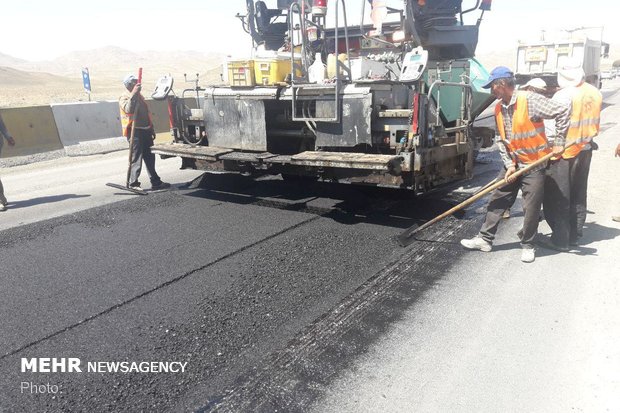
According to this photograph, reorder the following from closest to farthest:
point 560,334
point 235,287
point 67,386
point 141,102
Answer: point 67,386 < point 560,334 < point 235,287 < point 141,102

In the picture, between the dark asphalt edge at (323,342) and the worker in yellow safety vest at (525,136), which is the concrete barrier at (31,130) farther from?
the worker in yellow safety vest at (525,136)

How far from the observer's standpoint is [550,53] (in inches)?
638

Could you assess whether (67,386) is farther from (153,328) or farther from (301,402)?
(301,402)

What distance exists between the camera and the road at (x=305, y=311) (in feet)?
8.25

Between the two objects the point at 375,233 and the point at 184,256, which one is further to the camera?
the point at 375,233

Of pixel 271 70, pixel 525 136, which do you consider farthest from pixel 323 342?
pixel 271 70

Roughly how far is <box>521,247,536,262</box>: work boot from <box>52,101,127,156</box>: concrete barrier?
9.88 m

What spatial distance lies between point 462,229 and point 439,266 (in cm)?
112

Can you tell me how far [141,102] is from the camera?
706 centimetres

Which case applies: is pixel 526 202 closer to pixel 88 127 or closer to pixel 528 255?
pixel 528 255

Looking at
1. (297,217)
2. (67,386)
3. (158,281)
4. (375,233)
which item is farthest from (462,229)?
(67,386)

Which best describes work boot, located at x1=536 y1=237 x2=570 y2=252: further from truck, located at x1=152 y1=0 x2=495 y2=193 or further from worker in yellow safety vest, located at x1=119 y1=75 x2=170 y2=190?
worker in yellow safety vest, located at x1=119 y1=75 x2=170 y2=190

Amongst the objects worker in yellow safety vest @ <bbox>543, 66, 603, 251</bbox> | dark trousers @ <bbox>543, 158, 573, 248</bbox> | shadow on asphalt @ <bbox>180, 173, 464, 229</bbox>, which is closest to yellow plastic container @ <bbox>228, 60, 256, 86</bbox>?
shadow on asphalt @ <bbox>180, 173, 464, 229</bbox>

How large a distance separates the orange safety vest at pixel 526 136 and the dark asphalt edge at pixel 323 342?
1.05m
